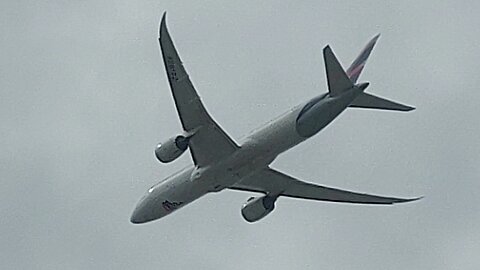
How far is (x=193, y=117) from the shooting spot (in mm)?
70500

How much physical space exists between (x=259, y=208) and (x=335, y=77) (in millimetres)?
13221

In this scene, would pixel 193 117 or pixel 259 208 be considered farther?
pixel 259 208

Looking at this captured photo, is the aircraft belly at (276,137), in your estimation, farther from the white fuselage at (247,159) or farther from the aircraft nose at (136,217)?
the aircraft nose at (136,217)

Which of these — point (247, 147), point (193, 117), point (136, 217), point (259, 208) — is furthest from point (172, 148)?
point (259, 208)

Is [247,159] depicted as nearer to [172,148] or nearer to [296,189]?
[172,148]

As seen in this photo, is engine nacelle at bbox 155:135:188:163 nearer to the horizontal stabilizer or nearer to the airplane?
the airplane

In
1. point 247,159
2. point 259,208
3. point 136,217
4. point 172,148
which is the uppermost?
point 172,148

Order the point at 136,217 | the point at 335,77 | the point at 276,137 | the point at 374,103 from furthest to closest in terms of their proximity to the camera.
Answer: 1. the point at 136,217
2. the point at 276,137
3. the point at 374,103
4. the point at 335,77

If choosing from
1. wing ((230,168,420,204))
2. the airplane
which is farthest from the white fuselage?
wing ((230,168,420,204))

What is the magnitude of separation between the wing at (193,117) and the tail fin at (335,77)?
6733 millimetres

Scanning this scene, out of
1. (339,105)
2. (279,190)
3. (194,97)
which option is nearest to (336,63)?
(339,105)

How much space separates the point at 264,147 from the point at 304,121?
2754 millimetres

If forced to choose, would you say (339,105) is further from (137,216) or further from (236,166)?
(137,216)

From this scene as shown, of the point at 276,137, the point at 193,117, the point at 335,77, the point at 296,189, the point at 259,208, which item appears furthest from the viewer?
the point at 296,189
